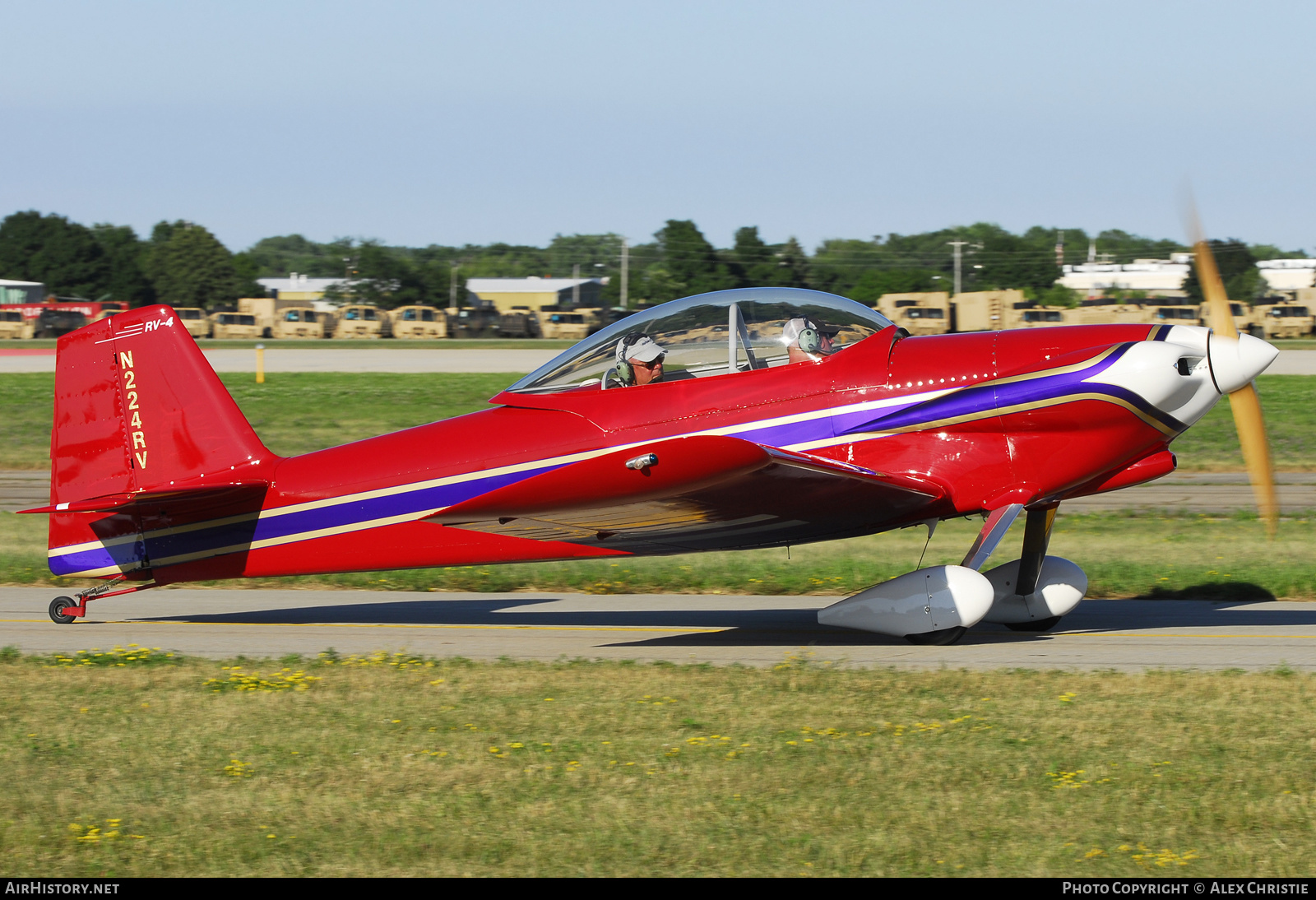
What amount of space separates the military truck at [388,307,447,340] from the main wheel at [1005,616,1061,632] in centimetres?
5451

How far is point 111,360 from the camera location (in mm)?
8602

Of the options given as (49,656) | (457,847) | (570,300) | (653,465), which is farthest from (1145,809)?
(570,300)

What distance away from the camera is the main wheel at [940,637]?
792cm

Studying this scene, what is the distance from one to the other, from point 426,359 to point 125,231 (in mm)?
75767

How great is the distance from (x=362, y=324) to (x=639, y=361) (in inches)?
2227

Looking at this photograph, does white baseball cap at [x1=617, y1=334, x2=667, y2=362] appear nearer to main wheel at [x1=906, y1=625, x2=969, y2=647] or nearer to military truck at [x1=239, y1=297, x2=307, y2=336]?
main wheel at [x1=906, y1=625, x2=969, y2=647]

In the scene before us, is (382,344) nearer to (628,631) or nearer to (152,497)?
(152,497)

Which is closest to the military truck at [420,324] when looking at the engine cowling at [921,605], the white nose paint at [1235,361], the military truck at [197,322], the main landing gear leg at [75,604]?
the military truck at [197,322]

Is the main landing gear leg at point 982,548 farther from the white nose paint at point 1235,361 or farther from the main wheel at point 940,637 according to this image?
the white nose paint at point 1235,361

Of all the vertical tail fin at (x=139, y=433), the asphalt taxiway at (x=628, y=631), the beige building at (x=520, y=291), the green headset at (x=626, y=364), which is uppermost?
the beige building at (x=520, y=291)

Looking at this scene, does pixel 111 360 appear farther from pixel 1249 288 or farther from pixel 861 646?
pixel 1249 288

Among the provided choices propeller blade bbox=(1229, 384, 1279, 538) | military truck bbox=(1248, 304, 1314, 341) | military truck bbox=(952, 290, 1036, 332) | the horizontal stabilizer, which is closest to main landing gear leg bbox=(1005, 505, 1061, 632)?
propeller blade bbox=(1229, 384, 1279, 538)

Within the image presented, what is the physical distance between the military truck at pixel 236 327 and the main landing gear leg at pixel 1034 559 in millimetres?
58769

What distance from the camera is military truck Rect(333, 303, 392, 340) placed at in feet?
204
